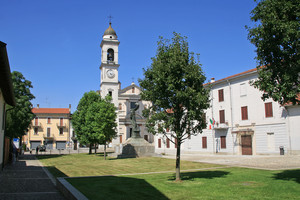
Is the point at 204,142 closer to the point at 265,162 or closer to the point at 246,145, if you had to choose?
the point at 246,145

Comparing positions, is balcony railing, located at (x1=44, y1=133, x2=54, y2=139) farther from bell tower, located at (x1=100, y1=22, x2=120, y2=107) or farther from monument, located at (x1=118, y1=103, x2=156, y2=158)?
monument, located at (x1=118, y1=103, x2=156, y2=158)

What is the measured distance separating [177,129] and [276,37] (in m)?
5.37

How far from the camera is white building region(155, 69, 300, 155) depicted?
2748 centimetres

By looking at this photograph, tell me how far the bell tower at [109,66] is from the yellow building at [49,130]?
2215 centimetres

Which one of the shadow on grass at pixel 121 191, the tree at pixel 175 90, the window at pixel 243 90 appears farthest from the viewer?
the window at pixel 243 90

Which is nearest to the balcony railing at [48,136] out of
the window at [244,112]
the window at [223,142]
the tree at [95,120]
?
the tree at [95,120]

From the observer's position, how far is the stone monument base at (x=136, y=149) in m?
29.0

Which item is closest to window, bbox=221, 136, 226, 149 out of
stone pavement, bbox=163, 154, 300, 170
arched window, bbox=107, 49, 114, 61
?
stone pavement, bbox=163, 154, 300, 170

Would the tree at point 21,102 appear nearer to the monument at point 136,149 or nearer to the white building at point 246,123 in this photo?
the monument at point 136,149

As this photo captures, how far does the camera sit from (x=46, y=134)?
238 ft

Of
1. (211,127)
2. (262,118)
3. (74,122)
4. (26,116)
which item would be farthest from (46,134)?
(262,118)

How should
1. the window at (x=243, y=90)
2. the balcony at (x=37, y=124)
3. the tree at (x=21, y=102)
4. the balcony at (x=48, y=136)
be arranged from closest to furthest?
the tree at (x=21, y=102) → the window at (x=243, y=90) → the balcony at (x=37, y=124) → the balcony at (x=48, y=136)

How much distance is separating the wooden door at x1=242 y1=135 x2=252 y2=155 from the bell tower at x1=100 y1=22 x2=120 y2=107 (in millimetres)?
32619

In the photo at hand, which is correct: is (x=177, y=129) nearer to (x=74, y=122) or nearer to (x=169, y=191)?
(x=169, y=191)
